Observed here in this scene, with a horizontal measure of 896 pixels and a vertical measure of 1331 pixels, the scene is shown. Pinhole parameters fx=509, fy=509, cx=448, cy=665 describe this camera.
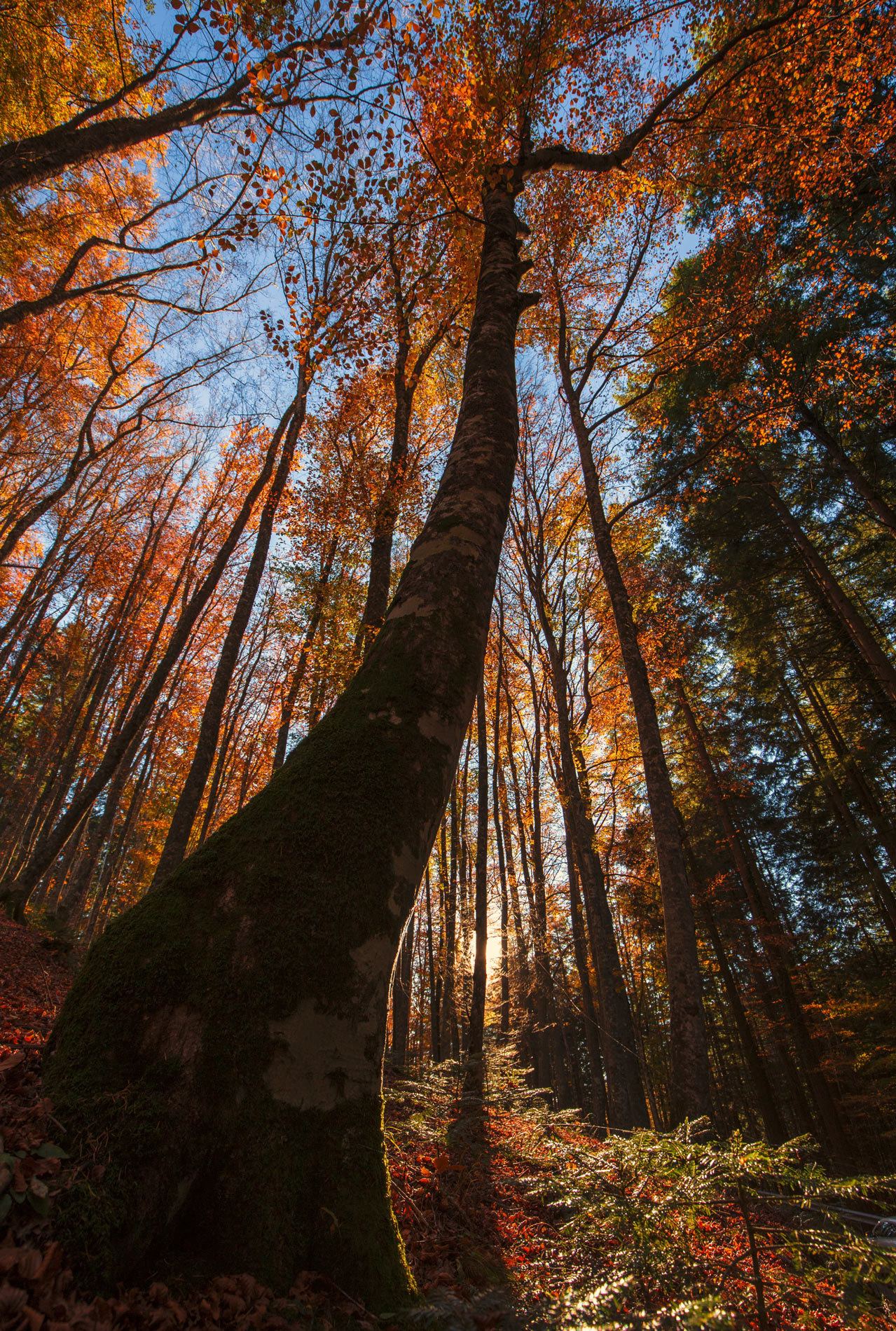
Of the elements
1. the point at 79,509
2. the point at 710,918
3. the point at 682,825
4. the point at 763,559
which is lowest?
the point at 710,918

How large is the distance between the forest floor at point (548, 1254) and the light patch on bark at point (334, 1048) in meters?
0.39

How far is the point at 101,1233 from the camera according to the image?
1254 millimetres

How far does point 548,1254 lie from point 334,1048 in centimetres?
146

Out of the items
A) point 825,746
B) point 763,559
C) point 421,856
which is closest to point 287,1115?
point 421,856

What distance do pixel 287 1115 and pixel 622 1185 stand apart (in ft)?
5.33

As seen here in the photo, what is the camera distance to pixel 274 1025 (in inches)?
64.2

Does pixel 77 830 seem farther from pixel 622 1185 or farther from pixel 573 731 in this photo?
pixel 622 1185

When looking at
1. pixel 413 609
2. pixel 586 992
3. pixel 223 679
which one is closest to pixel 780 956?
pixel 586 992

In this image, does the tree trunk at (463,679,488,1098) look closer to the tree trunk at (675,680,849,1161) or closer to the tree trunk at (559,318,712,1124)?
the tree trunk at (559,318,712,1124)

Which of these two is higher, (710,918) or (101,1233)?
(710,918)

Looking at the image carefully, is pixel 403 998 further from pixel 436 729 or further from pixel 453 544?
pixel 453 544

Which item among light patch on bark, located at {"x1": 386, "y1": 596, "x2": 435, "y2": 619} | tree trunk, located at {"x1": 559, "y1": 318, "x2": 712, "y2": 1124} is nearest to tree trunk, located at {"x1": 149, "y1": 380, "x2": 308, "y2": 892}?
tree trunk, located at {"x1": 559, "y1": 318, "x2": 712, "y2": 1124}

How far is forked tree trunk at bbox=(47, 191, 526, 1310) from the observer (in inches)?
56.2

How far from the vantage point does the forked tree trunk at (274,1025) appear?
56.2 inches
